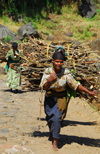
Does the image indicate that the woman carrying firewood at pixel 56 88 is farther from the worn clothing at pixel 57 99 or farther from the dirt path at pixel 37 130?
the dirt path at pixel 37 130

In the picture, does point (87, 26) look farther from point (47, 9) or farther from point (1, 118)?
point (1, 118)

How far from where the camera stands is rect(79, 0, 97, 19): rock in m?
24.4

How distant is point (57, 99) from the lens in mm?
3963

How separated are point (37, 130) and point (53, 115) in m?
1.06

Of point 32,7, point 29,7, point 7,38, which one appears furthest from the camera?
point 32,7

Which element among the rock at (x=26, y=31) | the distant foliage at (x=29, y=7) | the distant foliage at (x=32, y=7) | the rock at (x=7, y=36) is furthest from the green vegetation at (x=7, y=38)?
the distant foliage at (x=29, y=7)

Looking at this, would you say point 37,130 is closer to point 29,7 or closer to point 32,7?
point 29,7

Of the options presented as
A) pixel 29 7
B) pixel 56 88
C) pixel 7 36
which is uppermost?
pixel 29 7

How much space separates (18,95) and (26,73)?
3724 millimetres

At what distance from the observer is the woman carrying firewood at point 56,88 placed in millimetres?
3796

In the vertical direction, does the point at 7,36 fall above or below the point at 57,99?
above

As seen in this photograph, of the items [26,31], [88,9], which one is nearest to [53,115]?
[26,31]

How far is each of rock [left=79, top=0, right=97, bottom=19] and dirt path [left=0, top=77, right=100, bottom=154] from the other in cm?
1833

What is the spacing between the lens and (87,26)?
73.6 ft
